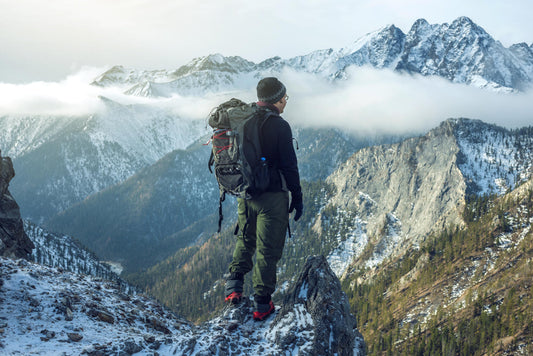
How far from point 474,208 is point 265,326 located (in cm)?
19543

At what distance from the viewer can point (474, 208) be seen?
17550 centimetres

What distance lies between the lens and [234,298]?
11.6 m

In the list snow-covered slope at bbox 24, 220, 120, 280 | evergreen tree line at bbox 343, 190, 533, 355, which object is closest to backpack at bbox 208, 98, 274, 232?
evergreen tree line at bbox 343, 190, 533, 355

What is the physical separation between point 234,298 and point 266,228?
10.2 ft

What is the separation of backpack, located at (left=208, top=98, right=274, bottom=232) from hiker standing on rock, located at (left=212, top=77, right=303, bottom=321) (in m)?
0.15

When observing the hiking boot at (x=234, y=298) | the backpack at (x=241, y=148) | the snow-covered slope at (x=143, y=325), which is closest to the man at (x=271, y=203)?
the backpack at (x=241, y=148)

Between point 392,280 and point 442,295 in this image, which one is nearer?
point 442,295

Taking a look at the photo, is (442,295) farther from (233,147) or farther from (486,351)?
(233,147)

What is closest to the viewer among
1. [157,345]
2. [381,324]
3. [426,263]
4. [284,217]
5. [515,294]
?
[157,345]

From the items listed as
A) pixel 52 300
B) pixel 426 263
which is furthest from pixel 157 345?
pixel 426 263

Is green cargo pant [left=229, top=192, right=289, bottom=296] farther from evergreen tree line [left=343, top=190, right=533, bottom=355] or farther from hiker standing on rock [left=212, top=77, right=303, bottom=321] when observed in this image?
evergreen tree line [left=343, top=190, right=533, bottom=355]

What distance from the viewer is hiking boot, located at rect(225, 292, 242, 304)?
11.6 metres

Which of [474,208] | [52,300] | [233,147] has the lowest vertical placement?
[52,300]

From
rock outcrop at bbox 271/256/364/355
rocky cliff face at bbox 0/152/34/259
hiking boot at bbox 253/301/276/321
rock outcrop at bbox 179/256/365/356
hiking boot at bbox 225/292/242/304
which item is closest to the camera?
rock outcrop at bbox 179/256/365/356
